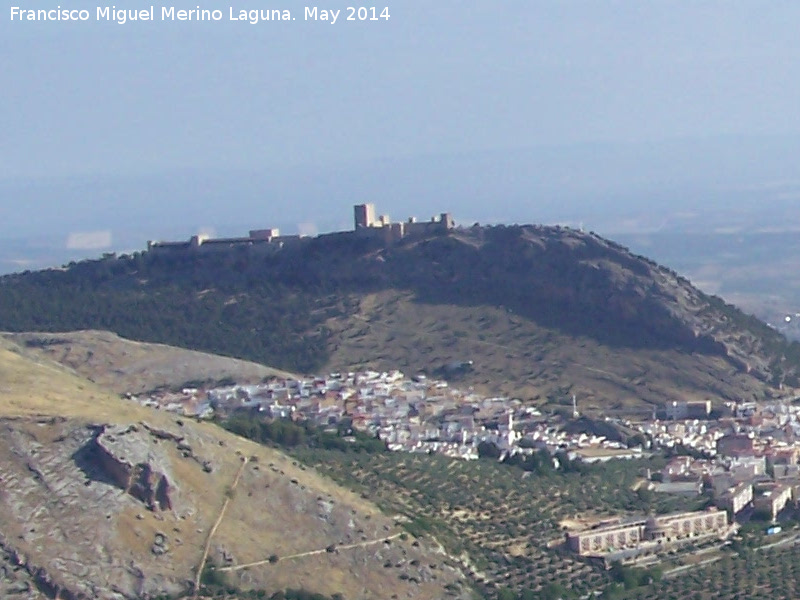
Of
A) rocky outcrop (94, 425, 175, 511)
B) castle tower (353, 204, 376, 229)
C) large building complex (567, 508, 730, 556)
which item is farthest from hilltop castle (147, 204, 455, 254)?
rocky outcrop (94, 425, 175, 511)

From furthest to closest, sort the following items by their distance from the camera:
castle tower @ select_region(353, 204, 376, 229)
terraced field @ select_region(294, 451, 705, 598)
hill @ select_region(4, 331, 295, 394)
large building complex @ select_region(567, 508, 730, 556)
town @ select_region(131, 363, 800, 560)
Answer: castle tower @ select_region(353, 204, 376, 229)
hill @ select_region(4, 331, 295, 394)
town @ select_region(131, 363, 800, 560)
large building complex @ select_region(567, 508, 730, 556)
terraced field @ select_region(294, 451, 705, 598)

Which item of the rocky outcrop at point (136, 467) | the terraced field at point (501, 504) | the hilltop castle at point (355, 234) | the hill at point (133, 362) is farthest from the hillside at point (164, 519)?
the hilltop castle at point (355, 234)

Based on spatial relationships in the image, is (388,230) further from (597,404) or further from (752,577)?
(752,577)

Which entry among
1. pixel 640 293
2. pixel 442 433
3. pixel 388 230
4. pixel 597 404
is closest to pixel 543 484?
pixel 442 433

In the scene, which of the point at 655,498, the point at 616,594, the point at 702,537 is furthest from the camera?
the point at 655,498

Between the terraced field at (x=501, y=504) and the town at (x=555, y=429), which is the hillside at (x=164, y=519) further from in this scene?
the town at (x=555, y=429)

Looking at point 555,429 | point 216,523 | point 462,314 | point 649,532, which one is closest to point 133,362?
point 462,314

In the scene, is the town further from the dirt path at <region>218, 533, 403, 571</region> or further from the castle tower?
the castle tower
